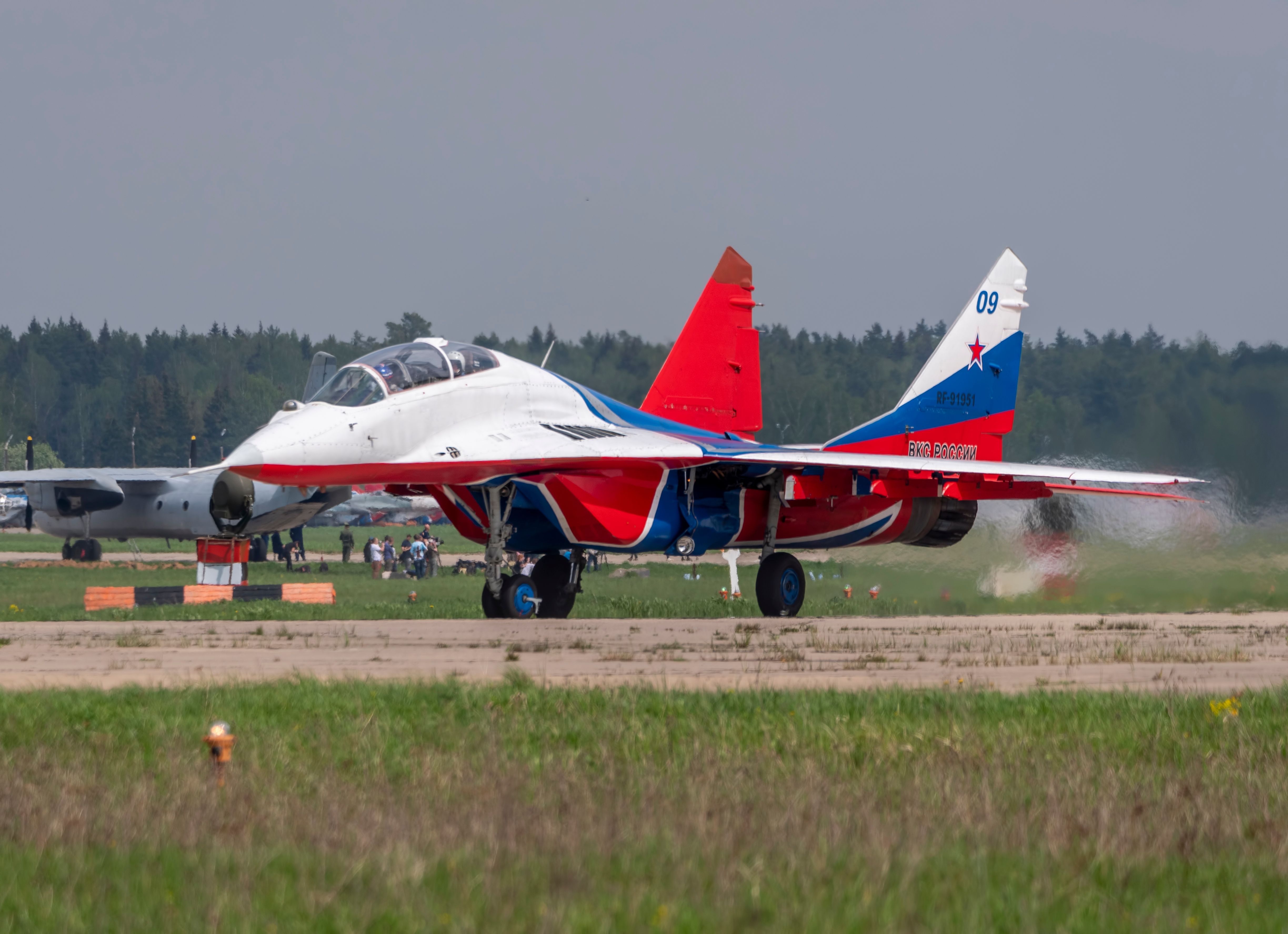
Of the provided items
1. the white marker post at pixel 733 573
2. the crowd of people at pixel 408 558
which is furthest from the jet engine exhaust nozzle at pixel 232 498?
the crowd of people at pixel 408 558

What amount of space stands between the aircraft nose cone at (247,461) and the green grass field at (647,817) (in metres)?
5.92

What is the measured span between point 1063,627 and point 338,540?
203ft

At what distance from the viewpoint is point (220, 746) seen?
5664 mm

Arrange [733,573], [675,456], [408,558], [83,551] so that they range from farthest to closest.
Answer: [83,551], [408,558], [733,573], [675,456]

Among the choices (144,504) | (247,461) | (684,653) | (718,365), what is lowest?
(684,653)

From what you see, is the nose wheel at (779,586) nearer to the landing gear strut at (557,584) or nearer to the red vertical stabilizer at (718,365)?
the landing gear strut at (557,584)

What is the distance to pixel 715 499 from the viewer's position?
18438mm

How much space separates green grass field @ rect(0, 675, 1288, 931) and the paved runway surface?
1928 mm

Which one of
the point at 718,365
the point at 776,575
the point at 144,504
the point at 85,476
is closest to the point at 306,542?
the point at 144,504

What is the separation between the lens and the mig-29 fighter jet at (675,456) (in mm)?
15508

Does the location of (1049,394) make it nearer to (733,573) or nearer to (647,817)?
(733,573)

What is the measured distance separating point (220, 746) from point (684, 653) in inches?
283

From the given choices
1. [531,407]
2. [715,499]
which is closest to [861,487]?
[715,499]

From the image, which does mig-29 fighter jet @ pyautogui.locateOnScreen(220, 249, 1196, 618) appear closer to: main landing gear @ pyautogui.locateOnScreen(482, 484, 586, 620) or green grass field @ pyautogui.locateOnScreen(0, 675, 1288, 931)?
main landing gear @ pyautogui.locateOnScreen(482, 484, 586, 620)
